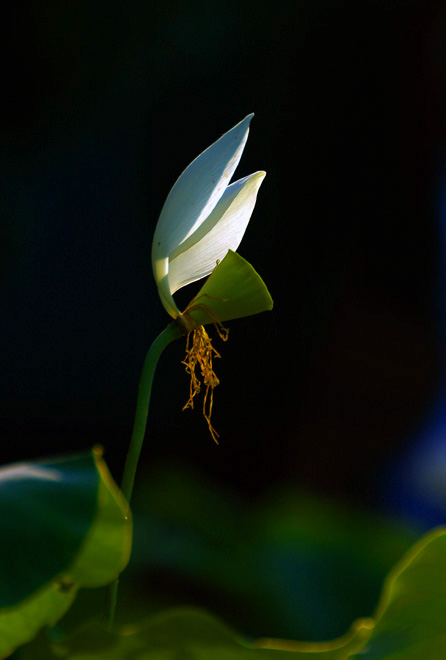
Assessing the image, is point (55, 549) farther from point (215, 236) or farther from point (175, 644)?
point (215, 236)

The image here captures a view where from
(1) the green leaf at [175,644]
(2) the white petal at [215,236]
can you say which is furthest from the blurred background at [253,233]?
(1) the green leaf at [175,644]

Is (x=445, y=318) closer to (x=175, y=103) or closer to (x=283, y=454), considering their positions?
(x=283, y=454)

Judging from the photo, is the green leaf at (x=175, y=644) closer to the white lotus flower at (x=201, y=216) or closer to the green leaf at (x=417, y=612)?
the green leaf at (x=417, y=612)

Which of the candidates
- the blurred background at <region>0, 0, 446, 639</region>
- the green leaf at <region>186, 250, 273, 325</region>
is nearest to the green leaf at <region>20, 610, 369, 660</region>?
the green leaf at <region>186, 250, 273, 325</region>

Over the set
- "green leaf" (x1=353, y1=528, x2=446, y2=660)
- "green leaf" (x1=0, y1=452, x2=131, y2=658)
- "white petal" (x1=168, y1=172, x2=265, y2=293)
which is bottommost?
"green leaf" (x1=353, y1=528, x2=446, y2=660)

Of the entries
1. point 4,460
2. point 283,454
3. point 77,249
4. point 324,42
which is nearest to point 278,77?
point 324,42

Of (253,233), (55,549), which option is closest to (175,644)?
(55,549)

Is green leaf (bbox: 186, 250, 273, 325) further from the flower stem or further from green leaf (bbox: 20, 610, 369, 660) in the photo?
green leaf (bbox: 20, 610, 369, 660)
